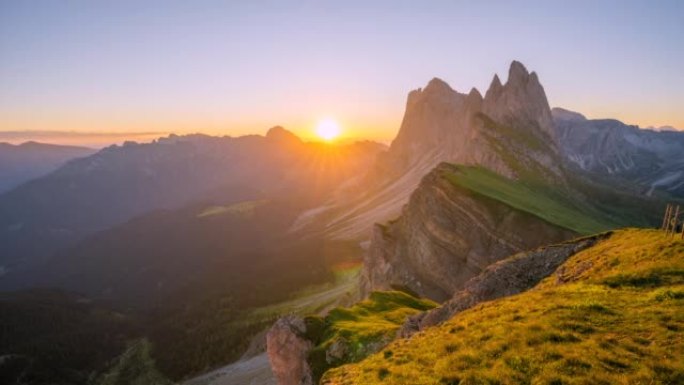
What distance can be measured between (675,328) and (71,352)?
224533 mm

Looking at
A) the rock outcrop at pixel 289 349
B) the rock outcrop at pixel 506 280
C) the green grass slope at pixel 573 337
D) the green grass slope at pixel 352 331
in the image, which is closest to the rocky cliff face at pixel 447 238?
the green grass slope at pixel 352 331

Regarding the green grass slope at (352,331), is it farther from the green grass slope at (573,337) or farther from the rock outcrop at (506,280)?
the green grass slope at (573,337)

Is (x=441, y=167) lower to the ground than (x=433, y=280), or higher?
higher

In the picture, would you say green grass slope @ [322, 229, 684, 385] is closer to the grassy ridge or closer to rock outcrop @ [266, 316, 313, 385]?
rock outcrop @ [266, 316, 313, 385]

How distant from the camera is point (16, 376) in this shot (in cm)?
16662

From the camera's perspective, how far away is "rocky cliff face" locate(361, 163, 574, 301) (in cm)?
7844

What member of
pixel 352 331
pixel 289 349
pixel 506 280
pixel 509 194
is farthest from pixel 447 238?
pixel 289 349

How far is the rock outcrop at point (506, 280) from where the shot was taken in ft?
125

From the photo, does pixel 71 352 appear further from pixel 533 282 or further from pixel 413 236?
pixel 533 282

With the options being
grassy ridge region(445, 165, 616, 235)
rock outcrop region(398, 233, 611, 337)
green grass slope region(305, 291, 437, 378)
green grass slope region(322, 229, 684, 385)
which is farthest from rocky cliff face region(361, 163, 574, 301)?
green grass slope region(322, 229, 684, 385)

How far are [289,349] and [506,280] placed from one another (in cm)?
2184

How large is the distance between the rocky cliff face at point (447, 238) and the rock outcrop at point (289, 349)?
44.5 metres

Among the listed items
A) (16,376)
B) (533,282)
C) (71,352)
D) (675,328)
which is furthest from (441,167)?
(71,352)

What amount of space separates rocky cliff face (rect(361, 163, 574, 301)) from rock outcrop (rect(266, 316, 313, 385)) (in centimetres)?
4453
